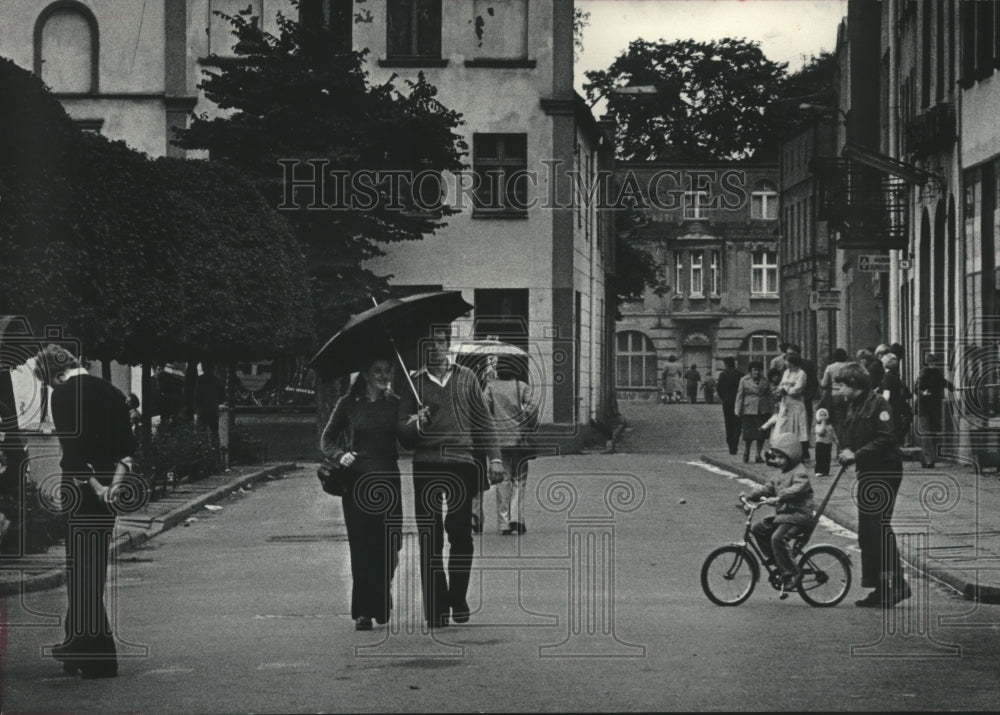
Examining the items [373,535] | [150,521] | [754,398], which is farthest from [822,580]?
[754,398]

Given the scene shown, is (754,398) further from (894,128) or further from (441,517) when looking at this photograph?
(441,517)

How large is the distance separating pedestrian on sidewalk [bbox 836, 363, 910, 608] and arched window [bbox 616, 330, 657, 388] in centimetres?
7658

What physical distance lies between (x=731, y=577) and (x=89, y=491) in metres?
5.01

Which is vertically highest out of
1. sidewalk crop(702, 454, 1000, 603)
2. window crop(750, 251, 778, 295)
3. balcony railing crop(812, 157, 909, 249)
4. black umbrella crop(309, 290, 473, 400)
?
window crop(750, 251, 778, 295)

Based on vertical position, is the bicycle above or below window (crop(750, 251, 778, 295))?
below

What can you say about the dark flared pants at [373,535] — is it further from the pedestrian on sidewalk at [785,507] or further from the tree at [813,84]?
the tree at [813,84]

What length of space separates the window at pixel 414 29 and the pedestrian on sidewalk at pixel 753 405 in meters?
13.2

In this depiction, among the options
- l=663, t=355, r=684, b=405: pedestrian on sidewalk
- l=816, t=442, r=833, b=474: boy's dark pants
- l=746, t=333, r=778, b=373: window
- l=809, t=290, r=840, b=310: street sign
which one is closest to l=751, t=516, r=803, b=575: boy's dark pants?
l=816, t=442, r=833, b=474: boy's dark pants

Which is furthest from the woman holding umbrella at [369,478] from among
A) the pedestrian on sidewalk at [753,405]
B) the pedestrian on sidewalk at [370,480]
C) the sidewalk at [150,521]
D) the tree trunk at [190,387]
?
the tree trunk at [190,387]

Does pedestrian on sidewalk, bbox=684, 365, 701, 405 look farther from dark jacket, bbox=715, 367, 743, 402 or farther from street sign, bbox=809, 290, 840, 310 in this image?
street sign, bbox=809, 290, 840, 310

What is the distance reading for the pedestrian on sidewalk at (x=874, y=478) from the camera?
1370 centimetres

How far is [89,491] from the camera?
10703 millimetres

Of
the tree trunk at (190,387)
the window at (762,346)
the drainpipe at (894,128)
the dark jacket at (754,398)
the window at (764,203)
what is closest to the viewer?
the dark jacket at (754,398)

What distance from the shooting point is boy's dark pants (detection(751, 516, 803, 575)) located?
13.7 m
